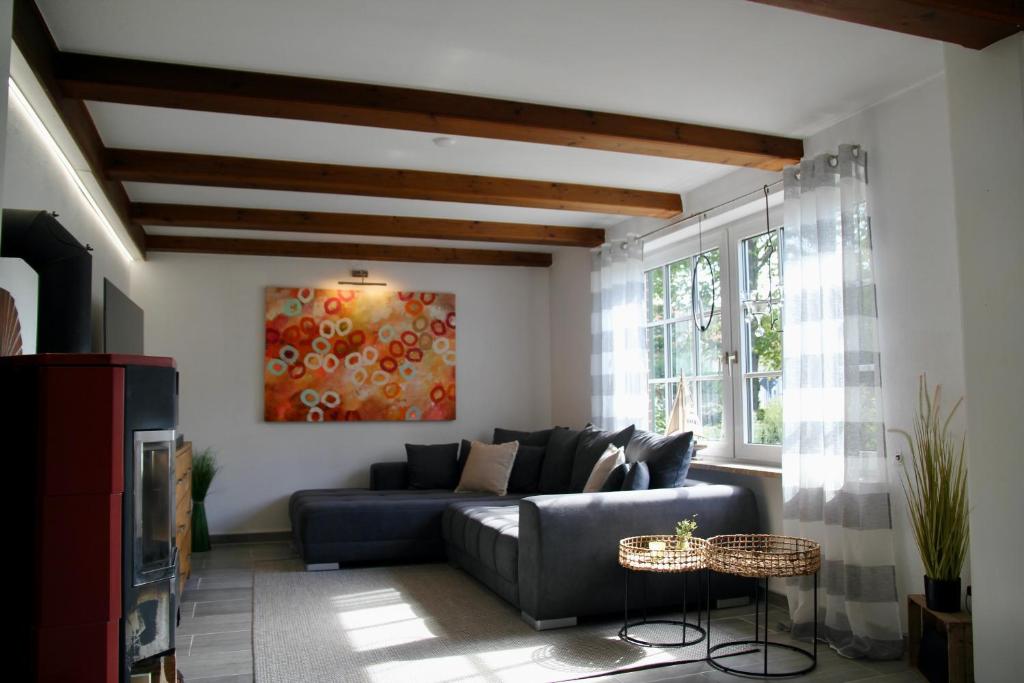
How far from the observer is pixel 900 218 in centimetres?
356

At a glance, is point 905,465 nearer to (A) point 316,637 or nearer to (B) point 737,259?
(B) point 737,259

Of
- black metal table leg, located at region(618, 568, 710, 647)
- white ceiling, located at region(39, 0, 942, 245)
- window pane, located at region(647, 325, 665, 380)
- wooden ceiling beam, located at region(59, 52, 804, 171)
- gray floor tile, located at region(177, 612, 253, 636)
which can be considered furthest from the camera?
window pane, located at region(647, 325, 665, 380)

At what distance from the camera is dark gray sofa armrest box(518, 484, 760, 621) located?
3879mm

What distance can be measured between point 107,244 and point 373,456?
2.66m

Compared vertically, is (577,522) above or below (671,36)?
below

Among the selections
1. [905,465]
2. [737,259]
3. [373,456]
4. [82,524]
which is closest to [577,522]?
[905,465]

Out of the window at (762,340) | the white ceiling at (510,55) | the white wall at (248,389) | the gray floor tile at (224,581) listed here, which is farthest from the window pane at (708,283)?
the gray floor tile at (224,581)

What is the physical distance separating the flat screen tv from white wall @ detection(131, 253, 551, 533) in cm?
91

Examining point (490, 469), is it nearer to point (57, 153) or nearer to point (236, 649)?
point (236, 649)

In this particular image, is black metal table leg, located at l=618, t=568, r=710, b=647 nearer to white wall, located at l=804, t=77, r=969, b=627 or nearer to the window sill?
the window sill

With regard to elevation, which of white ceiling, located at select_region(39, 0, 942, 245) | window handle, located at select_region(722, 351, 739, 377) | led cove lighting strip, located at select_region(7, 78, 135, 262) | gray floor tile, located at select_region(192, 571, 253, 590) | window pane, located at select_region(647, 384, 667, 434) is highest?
white ceiling, located at select_region(39, 0, 942, 245)

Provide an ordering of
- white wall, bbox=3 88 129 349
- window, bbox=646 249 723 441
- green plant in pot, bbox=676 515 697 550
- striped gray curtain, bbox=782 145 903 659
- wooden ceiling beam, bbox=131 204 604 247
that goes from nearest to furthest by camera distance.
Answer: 1. white wall, bbox=3 88 129 349
2. striped gray curtain, bbox=782 145 903 659
3. green plant in pot, bbox=676 515 697 550
4. window, bbox=646 249 723 441
5. wooden ceiling beam, bbox=131 204 604 247

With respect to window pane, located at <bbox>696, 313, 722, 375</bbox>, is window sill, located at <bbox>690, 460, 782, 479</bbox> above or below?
below

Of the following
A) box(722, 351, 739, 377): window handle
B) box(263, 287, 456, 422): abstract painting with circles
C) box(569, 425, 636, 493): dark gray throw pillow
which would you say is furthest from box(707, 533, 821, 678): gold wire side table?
box(263, 287, 456, 422): abstract painting with circles
